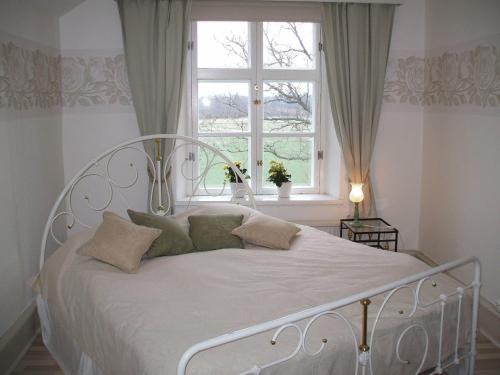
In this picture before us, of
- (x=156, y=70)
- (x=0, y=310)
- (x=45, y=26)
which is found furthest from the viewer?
(x=156, y=70)

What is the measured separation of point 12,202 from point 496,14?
3.22 meters

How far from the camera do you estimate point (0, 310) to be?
3.07 metres

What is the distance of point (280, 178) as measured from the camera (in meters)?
4.43

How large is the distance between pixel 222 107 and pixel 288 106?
1.85 ft

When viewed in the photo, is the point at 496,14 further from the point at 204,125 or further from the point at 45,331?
the point at 45,331

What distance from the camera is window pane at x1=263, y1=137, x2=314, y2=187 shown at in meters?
4.59

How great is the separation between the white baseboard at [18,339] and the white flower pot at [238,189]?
1720 mm

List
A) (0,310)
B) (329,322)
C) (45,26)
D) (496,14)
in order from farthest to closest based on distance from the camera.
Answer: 1. (45,26)
2. (496,14)
3. (0,310)
4. (329,322)

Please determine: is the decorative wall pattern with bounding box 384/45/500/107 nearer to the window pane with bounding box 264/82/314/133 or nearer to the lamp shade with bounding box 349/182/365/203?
the window pane with bounding box 264/82/314/133

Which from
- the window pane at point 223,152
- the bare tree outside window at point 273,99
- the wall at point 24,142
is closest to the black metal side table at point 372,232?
the bare tree outside window at point 273,99

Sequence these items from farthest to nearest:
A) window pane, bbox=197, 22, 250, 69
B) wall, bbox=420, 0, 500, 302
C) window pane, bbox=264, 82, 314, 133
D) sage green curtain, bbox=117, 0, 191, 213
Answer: window pane, bbox=264, 82, 314, 133 → window pane, bbox=197, 22, 250, 69 → sage green curtain, bbox=117, 0, 191, 213 → wall, bbox=420, 0, 500, 302

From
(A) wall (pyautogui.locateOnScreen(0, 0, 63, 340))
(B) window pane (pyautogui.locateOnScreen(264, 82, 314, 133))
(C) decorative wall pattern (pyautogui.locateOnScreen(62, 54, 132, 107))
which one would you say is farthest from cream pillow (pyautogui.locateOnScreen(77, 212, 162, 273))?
(B) window pane (pyautogui.locateOnScreen(264, 82, 314, 133))

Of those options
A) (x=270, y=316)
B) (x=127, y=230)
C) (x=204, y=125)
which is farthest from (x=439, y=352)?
(x=204, y=125)

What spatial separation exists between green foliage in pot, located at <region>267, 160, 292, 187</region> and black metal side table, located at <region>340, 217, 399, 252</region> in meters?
0.59
